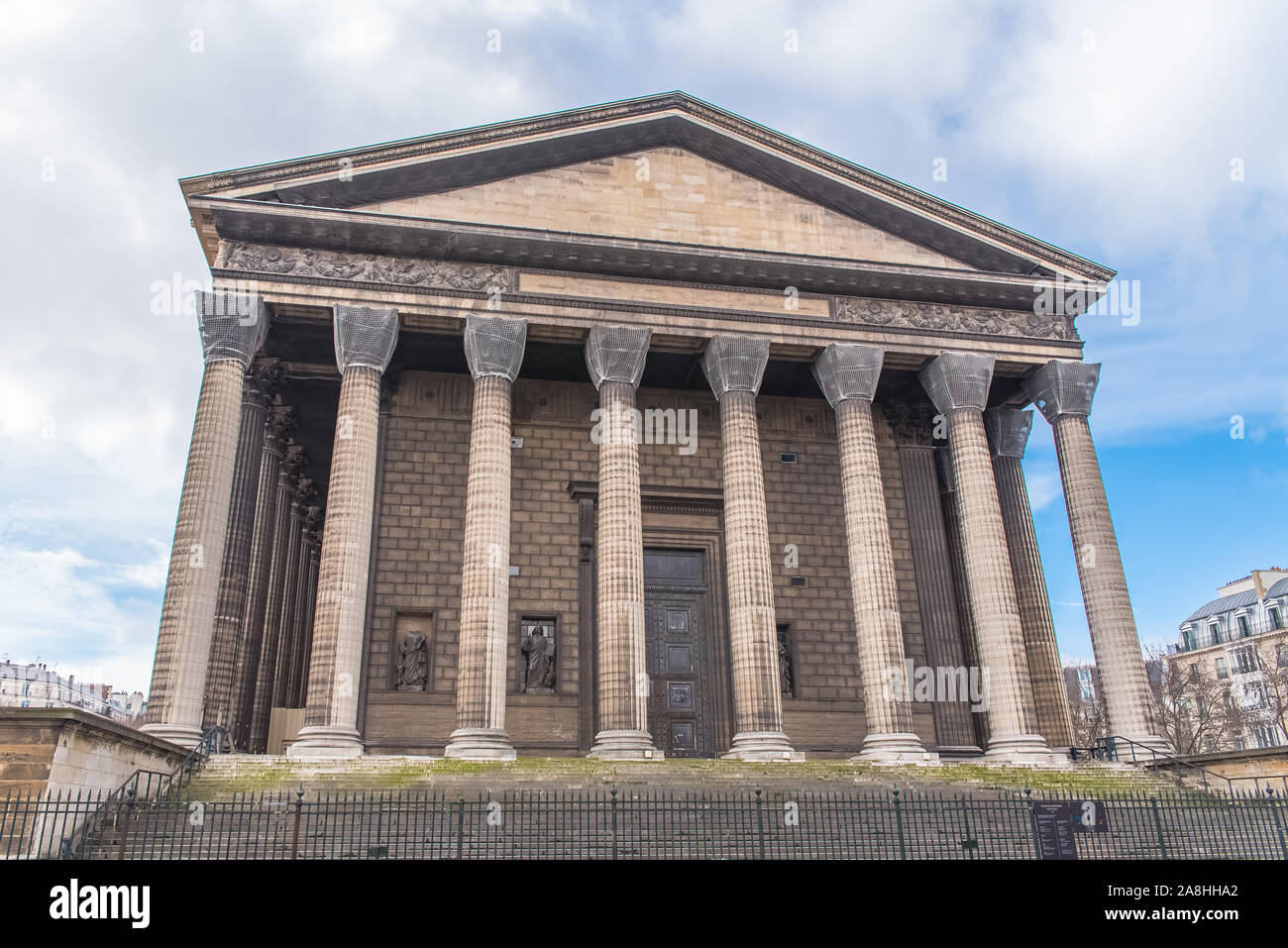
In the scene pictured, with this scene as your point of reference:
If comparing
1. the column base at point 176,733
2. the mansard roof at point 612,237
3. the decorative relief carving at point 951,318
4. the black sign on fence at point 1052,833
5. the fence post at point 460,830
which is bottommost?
the black sign on fence at point 1052,833

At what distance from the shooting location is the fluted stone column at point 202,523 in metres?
19.8

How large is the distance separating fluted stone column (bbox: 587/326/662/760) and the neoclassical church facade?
7 cm

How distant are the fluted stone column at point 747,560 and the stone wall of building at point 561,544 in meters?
3.47

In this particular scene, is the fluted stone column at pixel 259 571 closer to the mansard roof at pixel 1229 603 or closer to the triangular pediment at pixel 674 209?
the triangular pediment at pixel 674 209

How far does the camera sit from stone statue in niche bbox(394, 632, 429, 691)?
23.9 m

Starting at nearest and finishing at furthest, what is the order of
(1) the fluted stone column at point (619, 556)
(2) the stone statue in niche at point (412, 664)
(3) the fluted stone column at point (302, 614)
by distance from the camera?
(1) the fluted stone column at point (619, 556), (2) the stone statue in niche at point (412, 664), (3) the fluted stone column at point (302, 614)

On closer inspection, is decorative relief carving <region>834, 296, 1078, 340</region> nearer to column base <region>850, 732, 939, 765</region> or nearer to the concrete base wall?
column base <region>850, 732, 939, 765</region>

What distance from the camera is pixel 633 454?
75.8 feet

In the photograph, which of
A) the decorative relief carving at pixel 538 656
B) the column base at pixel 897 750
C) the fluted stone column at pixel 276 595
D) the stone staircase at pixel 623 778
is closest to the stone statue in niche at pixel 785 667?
the column base at pixel 897 750

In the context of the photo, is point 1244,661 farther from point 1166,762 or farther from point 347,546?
point 347,546

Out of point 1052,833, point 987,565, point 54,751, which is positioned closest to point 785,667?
point 987,565
